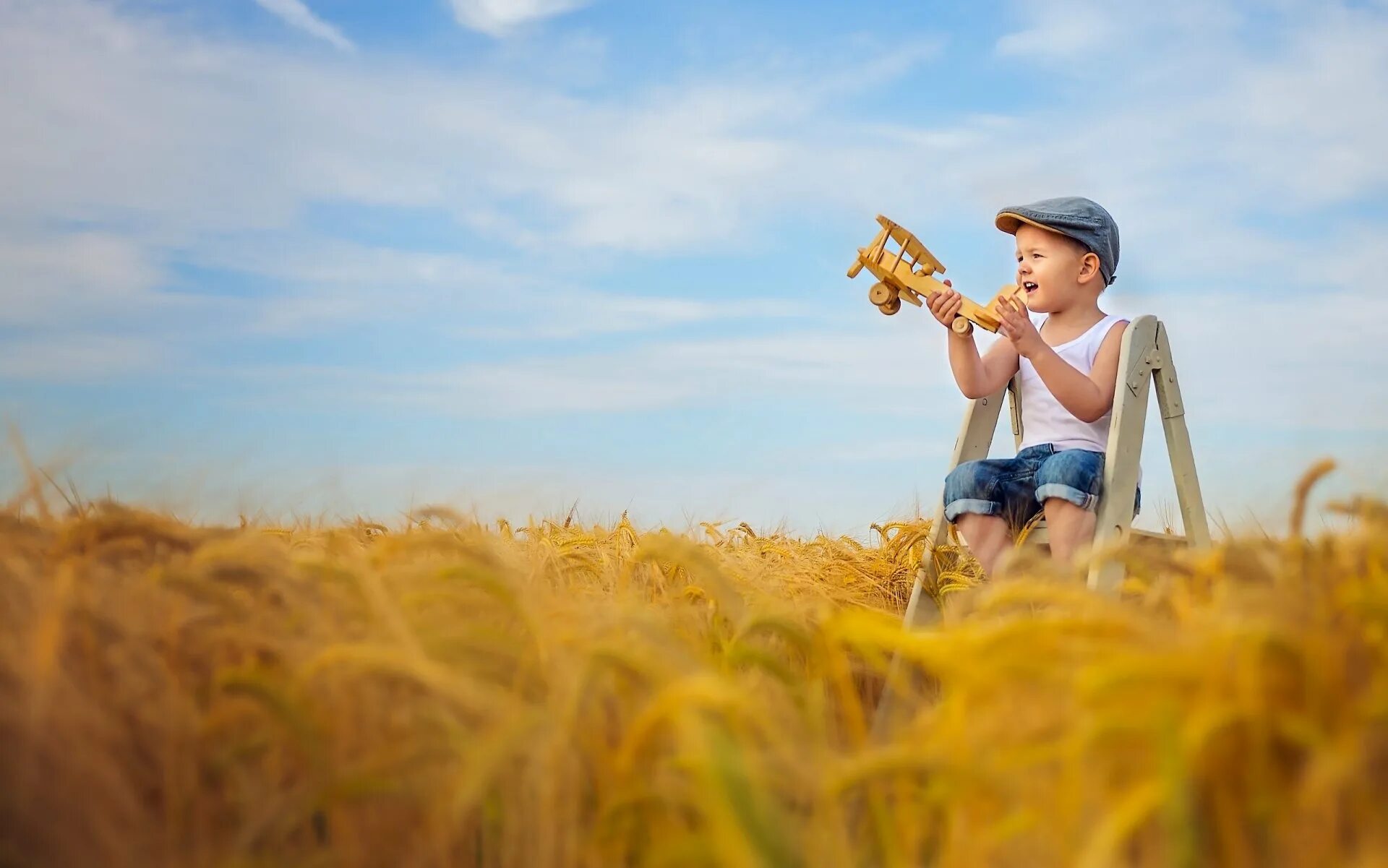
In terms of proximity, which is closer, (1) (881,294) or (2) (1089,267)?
(1) (881,294)

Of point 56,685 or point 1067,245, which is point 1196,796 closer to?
point 56,685

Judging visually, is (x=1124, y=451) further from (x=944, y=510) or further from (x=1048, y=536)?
(x=944, y=510)

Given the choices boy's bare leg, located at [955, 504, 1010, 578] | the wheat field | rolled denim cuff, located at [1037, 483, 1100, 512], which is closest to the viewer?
the wheat field

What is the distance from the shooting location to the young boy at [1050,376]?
3598 millimetres

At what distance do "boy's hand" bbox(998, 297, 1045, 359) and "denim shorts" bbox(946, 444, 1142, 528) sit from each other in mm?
363

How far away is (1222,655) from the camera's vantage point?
1.19 metres

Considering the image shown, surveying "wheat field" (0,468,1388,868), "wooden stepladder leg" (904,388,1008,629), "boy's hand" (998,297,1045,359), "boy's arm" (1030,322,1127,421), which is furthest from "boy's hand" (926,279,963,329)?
"wheat field" (0,468,1388,868)

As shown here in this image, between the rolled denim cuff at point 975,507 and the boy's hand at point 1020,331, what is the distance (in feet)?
1.71

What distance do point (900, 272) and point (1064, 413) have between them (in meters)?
0.78

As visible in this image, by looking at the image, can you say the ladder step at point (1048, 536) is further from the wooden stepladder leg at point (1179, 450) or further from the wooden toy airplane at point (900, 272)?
the wooden toy airplane at point (900, 272)

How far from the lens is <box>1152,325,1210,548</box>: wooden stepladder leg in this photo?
3.71 m

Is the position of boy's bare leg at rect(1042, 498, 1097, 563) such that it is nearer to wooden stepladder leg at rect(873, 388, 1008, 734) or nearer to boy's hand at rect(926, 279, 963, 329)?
wooden stepladder leg at rect(873, 388, 1008, 734)

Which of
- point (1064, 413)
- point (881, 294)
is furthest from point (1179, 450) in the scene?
point (881, 294)

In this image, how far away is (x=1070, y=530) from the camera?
353 cm
